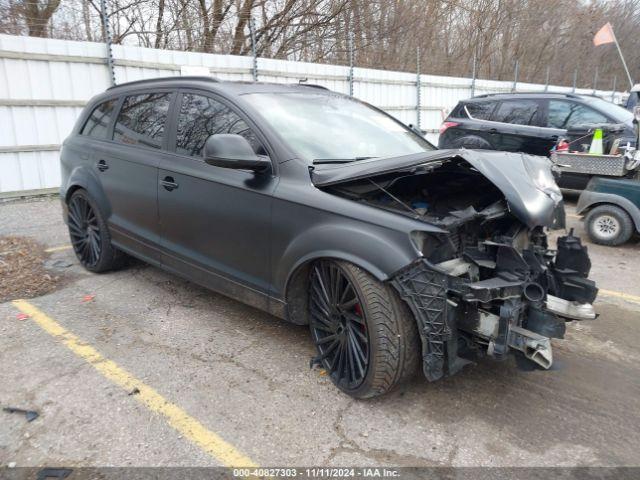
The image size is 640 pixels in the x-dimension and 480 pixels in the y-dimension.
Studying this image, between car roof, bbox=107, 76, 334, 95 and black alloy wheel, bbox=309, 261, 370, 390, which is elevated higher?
car roof, bbox=107, 76, 334, 95

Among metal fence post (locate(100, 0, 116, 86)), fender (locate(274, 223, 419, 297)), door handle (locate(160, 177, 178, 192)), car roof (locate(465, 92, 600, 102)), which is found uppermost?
metal fence post (locate(100, 0, 116, 86))

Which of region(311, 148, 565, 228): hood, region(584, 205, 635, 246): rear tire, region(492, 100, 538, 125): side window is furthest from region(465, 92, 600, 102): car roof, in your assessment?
region(311, 148, 565, 228): hood

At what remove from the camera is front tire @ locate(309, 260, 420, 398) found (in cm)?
252

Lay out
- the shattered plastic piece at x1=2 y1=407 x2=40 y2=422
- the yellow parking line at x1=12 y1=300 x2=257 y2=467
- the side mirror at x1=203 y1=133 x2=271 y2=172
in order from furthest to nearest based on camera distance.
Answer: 1. the side mirror at x1=203 y1=133 x2=271 y2=172
2. the shattered plastic piece at x1=2 y1=407 x2=40 y2=422
3. the yellow parking line at x1=12 y1=300 x2=257 y2=467

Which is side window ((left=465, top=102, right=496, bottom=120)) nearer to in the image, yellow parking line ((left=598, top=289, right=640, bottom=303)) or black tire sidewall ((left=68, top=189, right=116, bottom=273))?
yellow parking line ((left=598, top=289, right=640, bottom=303))

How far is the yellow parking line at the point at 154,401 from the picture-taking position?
7.82 ft

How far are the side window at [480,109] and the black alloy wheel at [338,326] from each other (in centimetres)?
734

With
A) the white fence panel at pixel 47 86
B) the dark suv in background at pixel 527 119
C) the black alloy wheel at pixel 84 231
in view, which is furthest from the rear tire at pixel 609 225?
the white fence panel at pixel 47 86

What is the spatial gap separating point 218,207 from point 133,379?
1.20m

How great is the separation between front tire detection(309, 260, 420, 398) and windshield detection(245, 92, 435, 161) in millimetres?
850

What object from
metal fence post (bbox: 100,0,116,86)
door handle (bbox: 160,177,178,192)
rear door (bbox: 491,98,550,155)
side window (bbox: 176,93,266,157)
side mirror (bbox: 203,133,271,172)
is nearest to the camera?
side mirror (bbox: 203,133,271,172)

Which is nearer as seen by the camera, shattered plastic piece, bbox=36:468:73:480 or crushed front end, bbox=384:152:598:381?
shattered plastic piece, bbox=36:468:73:480

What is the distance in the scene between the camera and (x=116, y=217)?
430cm

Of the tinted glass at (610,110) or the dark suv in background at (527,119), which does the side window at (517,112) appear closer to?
the dark suv in background at (527,119)
